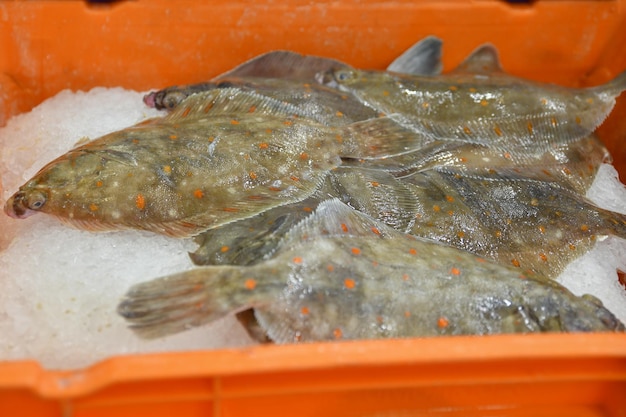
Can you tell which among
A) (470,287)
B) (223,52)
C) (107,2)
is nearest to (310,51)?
(223,52)

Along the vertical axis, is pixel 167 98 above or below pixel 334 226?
above

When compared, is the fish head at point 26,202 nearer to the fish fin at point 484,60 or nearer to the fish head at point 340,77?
the fish head at point 340,77

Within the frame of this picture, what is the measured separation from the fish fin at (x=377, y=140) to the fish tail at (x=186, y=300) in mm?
867

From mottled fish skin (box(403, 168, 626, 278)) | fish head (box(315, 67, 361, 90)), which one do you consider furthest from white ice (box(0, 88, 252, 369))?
fish head (box(315, 67, 361, 90))

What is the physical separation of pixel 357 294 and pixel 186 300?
0.51m

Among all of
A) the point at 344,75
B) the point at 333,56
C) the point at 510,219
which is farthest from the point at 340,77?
the point at 510,219

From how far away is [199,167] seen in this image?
2061 mm

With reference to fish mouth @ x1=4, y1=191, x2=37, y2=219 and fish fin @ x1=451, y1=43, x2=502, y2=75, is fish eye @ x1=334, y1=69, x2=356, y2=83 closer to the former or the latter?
fish fin @ x1=451, y1=43, x2=502, y2=75

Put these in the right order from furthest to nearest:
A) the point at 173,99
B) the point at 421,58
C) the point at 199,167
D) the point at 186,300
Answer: the point at 421,58
the point at 173,99
the point at 199,167
the point at 186,300

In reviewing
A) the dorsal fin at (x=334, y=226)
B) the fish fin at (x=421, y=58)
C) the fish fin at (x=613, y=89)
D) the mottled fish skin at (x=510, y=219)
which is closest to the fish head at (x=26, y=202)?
the dorsal fin at (x=334, y=226)

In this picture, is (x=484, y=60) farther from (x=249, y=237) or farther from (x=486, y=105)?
(x=249, y=237)

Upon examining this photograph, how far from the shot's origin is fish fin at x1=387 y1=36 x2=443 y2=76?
2.88 metres

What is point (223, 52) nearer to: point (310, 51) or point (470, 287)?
point (310, 51)

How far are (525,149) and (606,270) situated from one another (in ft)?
2.10
